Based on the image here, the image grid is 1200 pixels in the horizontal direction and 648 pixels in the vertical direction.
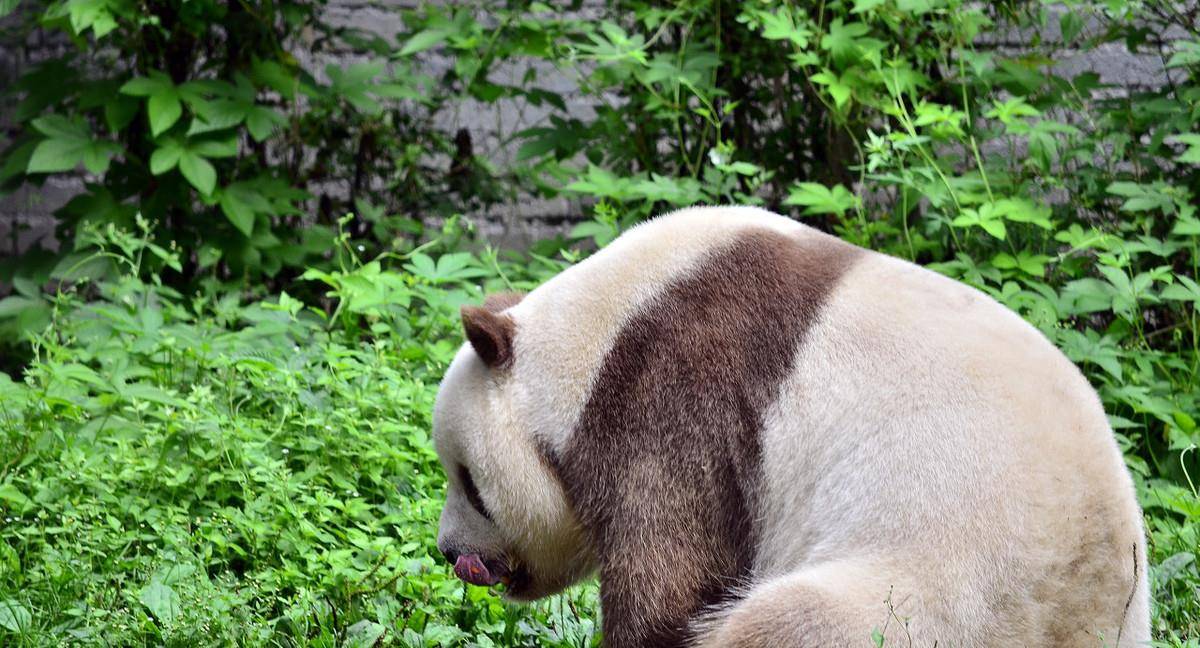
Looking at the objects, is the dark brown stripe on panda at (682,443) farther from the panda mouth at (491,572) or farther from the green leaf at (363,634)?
the green leaf at (363,634)

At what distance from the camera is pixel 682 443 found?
2754mm

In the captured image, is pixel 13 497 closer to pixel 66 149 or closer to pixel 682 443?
pixel 682 443

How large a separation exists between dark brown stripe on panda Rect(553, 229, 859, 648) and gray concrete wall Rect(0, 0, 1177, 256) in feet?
14.3

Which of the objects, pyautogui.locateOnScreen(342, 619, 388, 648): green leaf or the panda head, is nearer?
the panda head

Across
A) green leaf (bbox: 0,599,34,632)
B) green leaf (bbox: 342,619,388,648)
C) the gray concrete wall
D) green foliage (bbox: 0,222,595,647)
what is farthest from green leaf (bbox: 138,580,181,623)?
the gray concrete wall

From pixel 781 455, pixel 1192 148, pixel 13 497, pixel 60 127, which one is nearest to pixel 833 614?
pixel 781 455

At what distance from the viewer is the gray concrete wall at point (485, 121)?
7.08 meters

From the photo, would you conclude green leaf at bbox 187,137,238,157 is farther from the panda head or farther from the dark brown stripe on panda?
the dark brown stripe on panda

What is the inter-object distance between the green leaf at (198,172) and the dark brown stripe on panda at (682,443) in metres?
3.40

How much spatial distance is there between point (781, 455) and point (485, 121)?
5206 millimetres

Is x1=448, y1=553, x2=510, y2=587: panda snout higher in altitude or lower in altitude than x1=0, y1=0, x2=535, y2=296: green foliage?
higher

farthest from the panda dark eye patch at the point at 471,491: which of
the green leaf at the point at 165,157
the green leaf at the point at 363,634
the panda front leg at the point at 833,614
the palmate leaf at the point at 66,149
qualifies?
the palmate leaf at the point at 66,149

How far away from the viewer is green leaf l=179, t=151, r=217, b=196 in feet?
18.6

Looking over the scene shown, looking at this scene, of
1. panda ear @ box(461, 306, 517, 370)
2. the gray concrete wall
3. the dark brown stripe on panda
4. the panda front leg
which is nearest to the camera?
the panda front leg
